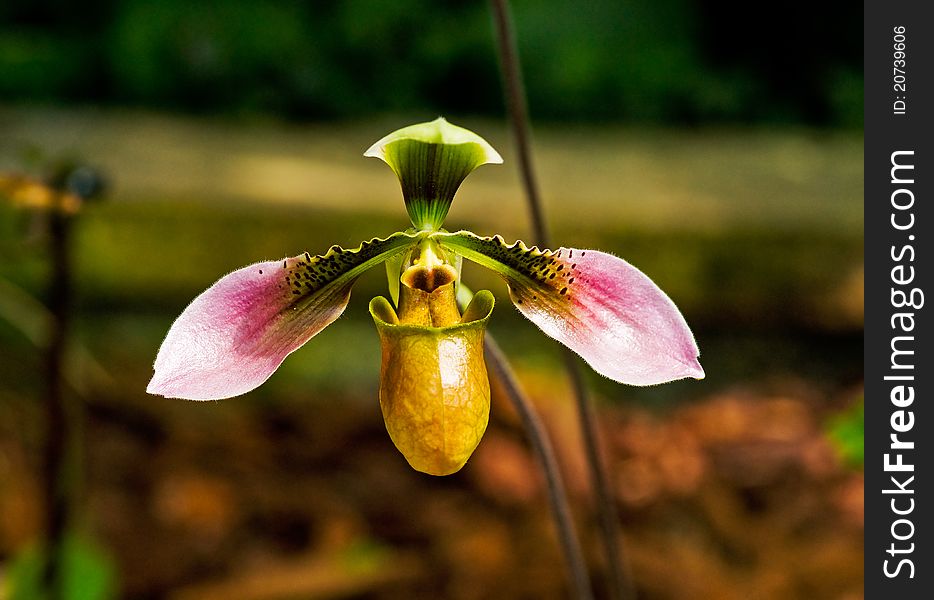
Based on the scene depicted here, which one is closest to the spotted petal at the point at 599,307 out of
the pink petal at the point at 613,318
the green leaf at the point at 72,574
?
the pink petal at the point at 613,318

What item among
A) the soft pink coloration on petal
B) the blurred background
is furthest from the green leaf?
the soft pink coloration on petal

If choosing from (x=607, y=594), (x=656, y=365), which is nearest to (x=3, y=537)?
(x=607, y=594)

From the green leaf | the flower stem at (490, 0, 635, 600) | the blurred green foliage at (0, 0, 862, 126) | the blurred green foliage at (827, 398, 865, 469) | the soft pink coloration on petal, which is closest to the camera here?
the soft pink coloration on petal

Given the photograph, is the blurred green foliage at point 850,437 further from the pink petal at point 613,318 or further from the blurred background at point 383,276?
the pink petal at point 613,318

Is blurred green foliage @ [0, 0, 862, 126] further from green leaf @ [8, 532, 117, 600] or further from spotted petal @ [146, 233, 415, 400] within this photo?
spotted petal @ [146, 233, 415, 400]

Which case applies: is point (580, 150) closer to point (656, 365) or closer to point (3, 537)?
point (3, 537)
